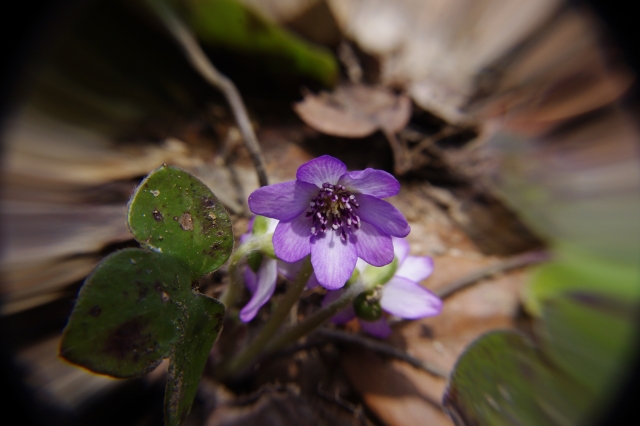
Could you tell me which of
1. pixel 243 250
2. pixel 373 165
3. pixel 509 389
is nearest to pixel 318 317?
pixel 243 250

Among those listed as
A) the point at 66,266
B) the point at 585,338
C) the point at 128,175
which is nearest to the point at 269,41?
the point at 128,175

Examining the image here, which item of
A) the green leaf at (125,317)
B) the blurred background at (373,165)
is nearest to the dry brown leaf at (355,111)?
the blurred background at (373,165)

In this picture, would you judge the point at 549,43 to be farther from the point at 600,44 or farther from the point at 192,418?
the point at 192,418

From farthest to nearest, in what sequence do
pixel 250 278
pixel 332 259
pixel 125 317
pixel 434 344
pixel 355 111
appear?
pixel 355 111, pixel 434 344, pixel 250 278, pixel 332 259, pixel 125 317

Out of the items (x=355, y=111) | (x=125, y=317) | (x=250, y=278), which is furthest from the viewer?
(x=355, y=111)

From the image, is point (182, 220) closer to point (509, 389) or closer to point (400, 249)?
point (400, 249)

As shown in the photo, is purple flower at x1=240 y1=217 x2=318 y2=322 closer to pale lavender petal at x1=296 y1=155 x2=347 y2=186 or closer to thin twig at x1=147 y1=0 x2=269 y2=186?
pale lavender petal at x1=296 y1=155 x2=347 y2=186

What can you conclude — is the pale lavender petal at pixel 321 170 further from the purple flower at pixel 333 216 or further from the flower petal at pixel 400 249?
the flower petal at pixel 400 249
